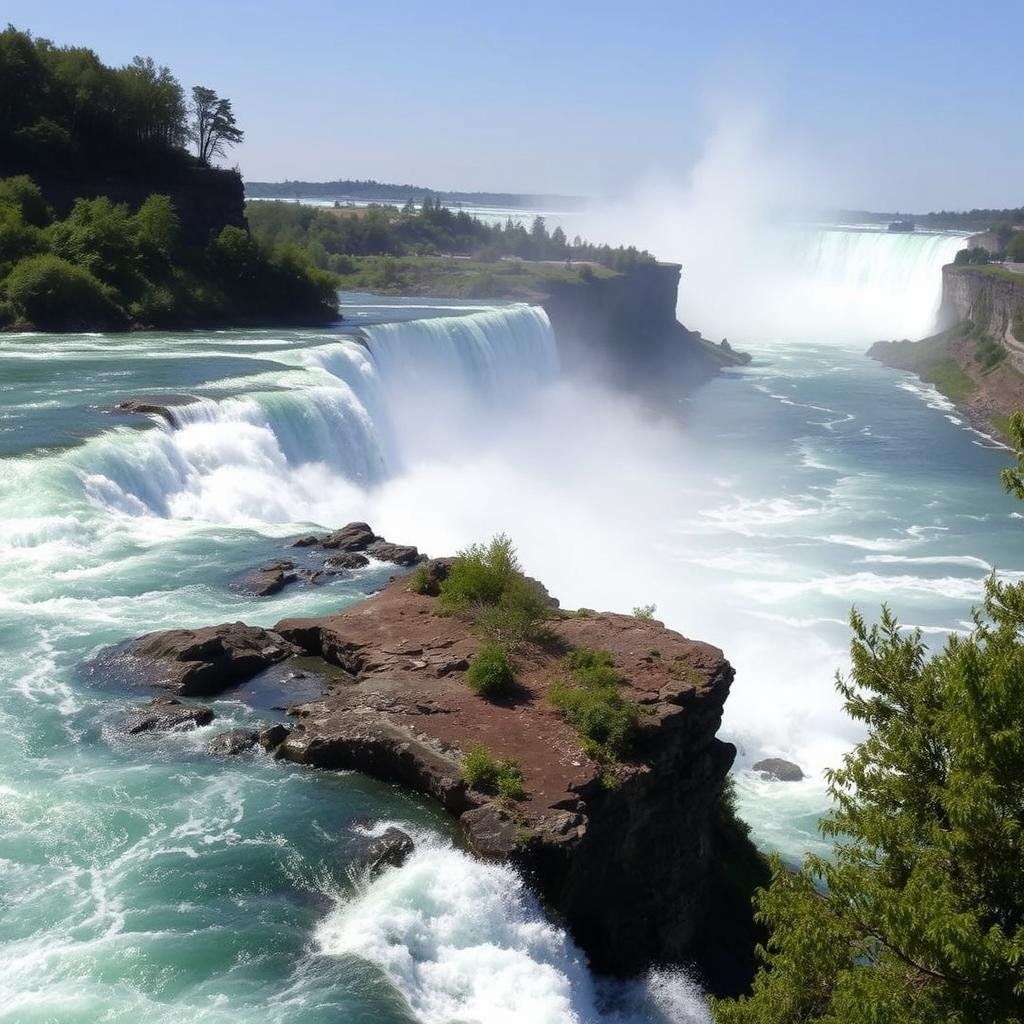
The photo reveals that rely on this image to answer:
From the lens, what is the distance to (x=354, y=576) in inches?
763

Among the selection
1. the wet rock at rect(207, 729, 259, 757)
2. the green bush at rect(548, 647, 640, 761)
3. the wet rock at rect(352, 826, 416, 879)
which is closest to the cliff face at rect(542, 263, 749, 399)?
the green bush at rect(548, 647, 640, 761)

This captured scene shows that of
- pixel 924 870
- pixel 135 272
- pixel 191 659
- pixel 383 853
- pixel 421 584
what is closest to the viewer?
pixel 924 870

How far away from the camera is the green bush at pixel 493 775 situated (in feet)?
37.8

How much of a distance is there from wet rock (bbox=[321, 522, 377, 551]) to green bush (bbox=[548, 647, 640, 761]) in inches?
313

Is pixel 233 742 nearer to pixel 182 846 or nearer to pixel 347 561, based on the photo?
pixel 182 846

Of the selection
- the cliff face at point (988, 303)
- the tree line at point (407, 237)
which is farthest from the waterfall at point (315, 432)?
the cliff face at point (988, 303)

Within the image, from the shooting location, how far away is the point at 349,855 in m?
11.1

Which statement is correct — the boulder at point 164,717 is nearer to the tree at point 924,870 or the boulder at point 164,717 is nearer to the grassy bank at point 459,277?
the tree at point 924,870

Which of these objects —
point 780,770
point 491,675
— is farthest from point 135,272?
point 491,675

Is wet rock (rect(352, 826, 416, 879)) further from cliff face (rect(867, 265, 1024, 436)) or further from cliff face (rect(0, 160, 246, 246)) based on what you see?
cliff face (rect(867, 265, 1024, 436))

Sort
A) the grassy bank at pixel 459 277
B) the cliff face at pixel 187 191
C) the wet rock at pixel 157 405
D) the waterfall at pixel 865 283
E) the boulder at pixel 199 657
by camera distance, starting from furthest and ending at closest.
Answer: the waterfall at pixel 865 283, the grassy bank at pixel 459 277, the cliff face at pixel 187 191, the wet rock at pixel 157 405, the boulder at pixel 199 657

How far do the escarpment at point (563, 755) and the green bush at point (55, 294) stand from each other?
2702cm

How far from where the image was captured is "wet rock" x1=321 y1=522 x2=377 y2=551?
831 inches

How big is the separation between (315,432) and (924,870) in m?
23.0
